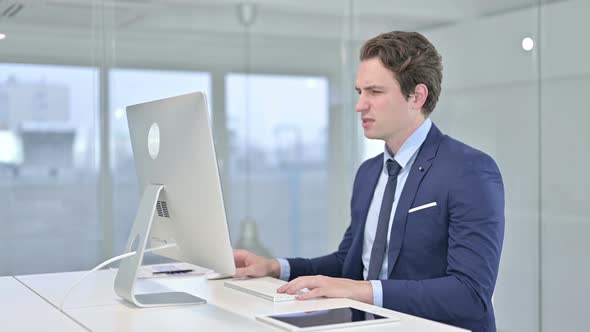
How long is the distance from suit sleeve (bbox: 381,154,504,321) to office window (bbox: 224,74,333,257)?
2.66m

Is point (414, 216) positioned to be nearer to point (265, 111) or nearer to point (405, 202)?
point (405, 202)

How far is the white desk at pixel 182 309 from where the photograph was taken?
214 cm

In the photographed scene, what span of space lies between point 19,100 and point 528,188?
9.40 feet

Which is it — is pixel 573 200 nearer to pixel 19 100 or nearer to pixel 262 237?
pixel 262 237

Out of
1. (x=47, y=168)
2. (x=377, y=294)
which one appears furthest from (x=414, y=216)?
(x=47, y=168)

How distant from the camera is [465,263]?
2533 millimetres

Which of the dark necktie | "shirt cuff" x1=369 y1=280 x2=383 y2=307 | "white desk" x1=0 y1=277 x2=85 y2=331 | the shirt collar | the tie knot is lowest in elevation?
"white desk" x1=0 y1=277 x2=85 y2=331

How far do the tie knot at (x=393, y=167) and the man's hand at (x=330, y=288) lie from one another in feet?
1.73

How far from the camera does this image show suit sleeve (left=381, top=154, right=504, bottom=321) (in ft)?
8.21

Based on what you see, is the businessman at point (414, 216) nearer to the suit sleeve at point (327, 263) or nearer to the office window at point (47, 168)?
the suit sleeve at point (327, 263)

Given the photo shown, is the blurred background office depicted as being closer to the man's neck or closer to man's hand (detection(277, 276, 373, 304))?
the man's neck

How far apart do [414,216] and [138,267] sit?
905 millimetres

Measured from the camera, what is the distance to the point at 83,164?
478cm

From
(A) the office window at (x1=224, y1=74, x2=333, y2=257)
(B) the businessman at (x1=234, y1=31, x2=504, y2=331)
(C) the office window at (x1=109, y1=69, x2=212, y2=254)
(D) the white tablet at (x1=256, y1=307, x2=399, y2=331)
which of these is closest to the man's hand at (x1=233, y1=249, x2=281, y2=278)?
(B) the businessman at (x1=234, y1=31, x2=504, y2=331)
